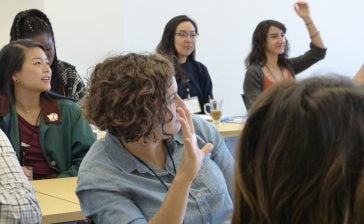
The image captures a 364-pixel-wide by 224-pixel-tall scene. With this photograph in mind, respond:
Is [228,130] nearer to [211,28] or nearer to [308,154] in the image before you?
[211,28]

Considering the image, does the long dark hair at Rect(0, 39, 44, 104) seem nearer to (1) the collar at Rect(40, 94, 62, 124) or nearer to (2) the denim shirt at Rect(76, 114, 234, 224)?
(1) the collar at Rect(40, 94, 62, 124)

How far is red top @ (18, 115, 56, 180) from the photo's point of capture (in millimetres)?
2633

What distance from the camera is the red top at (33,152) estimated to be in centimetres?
263

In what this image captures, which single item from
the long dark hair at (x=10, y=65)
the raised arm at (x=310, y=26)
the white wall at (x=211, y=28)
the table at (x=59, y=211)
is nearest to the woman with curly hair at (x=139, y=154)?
the table at (x=59, y=211)

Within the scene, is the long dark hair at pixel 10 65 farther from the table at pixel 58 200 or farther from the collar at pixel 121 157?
the collar at pixel 121 157

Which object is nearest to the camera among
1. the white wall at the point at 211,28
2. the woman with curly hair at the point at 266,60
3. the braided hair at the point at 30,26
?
the braided hair at the point at 30,26

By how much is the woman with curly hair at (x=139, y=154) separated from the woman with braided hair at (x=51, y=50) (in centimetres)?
169

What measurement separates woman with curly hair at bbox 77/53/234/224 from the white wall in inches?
117

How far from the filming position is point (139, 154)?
1.62 m

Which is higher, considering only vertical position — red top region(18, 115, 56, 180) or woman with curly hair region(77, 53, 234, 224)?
woman with curly hair region(77, 53, 234, 224)

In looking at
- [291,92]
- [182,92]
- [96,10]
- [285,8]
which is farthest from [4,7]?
[291,92]

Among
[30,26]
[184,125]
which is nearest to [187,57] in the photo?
[30,26]

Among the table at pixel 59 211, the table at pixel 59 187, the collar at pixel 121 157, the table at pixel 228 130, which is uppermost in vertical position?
the collar at pixel 121 157

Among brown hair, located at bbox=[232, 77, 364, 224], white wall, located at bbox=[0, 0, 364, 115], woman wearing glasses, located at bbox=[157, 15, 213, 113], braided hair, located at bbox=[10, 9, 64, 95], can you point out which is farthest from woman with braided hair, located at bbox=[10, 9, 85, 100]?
brown hair, located at bbox=[232, 77, 364, 224]
